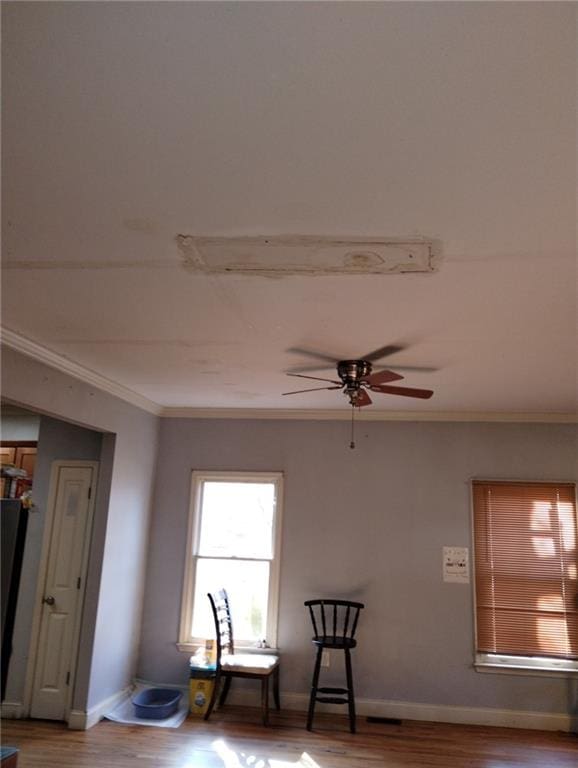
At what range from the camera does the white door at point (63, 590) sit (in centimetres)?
457

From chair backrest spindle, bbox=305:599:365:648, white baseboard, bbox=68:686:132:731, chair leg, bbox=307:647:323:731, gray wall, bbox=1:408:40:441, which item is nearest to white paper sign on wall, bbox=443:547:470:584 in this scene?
chair backrest spindle, bbox=305:599:365:648

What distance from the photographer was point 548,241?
2.09m

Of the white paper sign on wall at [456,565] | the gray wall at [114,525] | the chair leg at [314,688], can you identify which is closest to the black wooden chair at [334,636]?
the chair leg at [314,688]

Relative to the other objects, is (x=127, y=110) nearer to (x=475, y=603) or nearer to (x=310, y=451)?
(x=310, y=451)

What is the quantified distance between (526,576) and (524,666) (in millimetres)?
715

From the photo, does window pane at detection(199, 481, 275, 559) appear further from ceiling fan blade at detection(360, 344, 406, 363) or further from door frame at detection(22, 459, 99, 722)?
ceiling fan blade at detection(360, 344, 406, 363)

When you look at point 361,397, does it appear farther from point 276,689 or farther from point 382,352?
point 276,689

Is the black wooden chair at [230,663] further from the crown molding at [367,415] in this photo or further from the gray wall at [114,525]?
the crown molding at [367,415]

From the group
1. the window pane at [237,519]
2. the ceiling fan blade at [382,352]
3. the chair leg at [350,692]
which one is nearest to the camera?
the ceiling fan blade at [382,352]

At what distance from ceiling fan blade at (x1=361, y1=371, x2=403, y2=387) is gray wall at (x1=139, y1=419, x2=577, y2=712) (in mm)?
1996

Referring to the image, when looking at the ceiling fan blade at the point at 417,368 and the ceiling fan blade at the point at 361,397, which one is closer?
the ceiling fan blade at the point at 361,397

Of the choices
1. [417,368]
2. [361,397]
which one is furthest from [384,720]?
[417,368]

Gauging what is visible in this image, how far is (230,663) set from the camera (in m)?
4.71

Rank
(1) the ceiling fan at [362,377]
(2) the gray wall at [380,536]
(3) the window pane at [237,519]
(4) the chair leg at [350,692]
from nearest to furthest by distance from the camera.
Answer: (1) the ceiling fan at [362,377]
(4) the chair leg at [350,692]
(2) the gray wall at [380,536]
(3) the window pane at [237,519]
